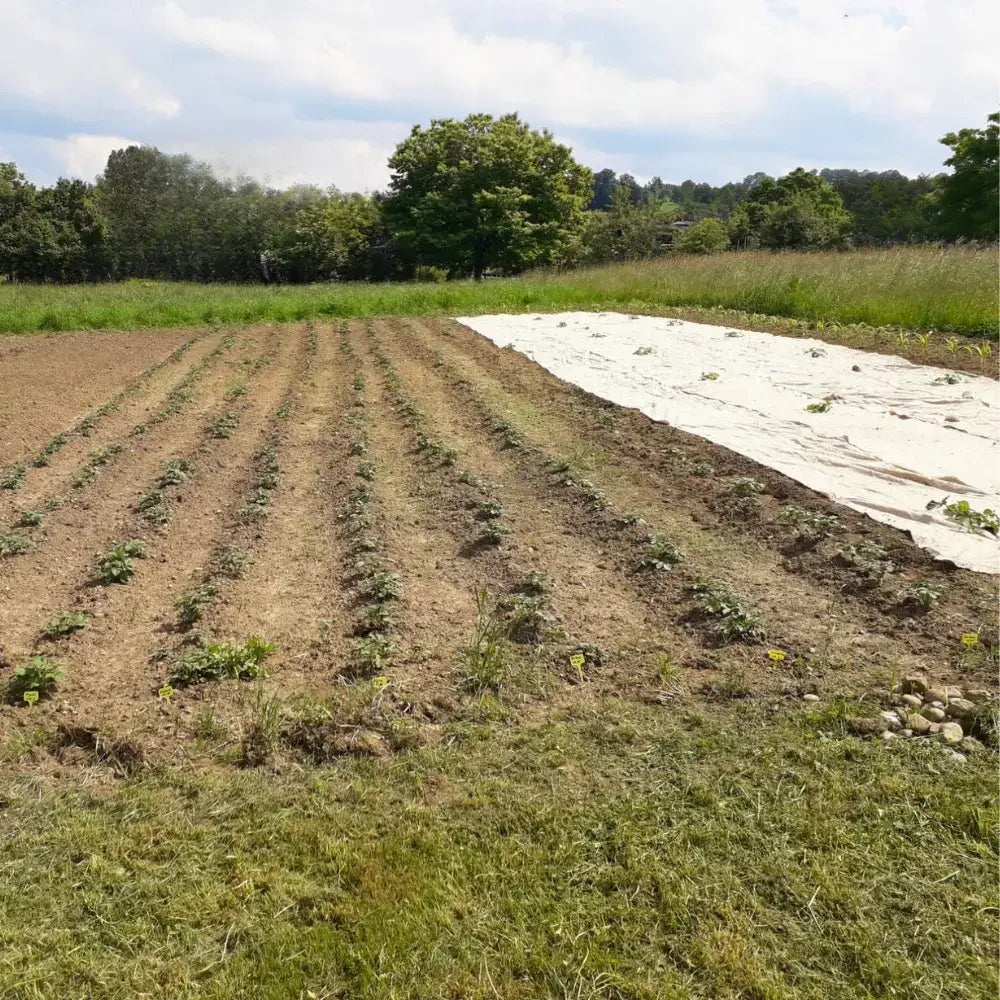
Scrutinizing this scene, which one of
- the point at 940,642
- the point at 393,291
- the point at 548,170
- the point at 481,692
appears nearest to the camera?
the point at 481,692

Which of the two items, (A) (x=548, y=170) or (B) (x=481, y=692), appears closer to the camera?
(B) (x=481, y=692)

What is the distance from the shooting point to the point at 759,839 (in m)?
2.78

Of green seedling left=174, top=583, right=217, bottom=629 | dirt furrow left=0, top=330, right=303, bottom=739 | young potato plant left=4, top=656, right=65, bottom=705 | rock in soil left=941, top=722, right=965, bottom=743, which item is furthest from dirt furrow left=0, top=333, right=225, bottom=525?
rock in soil left=941, top=722, right=965, bottom=743

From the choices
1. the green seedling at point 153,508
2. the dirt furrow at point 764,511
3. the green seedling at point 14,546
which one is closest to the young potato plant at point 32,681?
the green seedling at point 14,546

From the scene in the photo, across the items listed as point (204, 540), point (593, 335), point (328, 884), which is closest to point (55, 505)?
point (204, 540)

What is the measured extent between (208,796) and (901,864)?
278 cm

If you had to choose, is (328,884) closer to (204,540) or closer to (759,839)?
(759,839)

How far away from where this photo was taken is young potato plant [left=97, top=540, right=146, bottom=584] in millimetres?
4965

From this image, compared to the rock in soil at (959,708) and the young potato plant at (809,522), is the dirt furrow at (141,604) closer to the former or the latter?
the rock in soil at (959,708)

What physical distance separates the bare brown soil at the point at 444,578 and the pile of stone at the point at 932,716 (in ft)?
0.49

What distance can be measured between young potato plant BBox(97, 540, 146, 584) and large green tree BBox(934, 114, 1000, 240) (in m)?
21.6

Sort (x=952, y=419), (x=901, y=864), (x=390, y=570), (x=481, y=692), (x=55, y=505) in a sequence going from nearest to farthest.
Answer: (x=901, y=864), (x=481, y=692), (x=390, y=570), (x=55, y=505), (x=952, y=419)

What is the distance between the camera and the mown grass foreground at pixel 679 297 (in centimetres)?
1280

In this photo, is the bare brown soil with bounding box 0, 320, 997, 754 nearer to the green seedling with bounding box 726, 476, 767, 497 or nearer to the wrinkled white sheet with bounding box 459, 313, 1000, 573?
the green seedling with bounding box 726, 476, 767, 497
